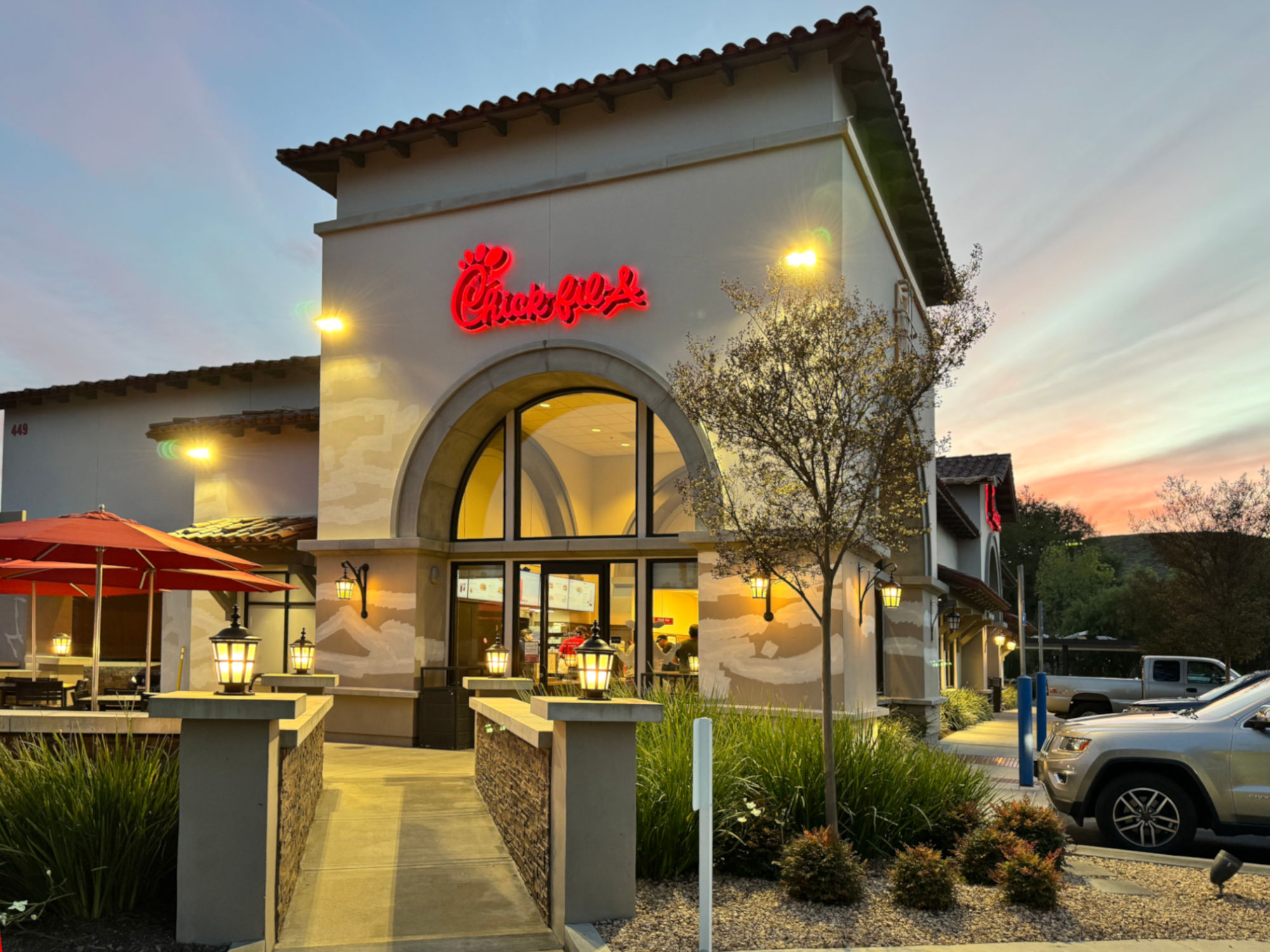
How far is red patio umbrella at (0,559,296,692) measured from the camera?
1136 cm

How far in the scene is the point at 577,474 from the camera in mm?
16172

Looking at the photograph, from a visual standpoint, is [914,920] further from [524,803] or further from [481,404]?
[481,404]

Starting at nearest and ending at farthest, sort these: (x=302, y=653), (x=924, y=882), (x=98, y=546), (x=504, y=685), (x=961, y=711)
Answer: (x=924, y=882)
(x=98, y=546)
(x=504, y=685)
(x=302, y=653)
(x=961, y=711)

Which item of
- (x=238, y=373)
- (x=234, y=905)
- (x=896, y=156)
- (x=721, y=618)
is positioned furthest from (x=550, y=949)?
(x=238, y=373)

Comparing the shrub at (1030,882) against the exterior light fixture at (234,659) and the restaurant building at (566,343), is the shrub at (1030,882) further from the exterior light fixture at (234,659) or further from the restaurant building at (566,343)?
the restaurant building at (566,343)

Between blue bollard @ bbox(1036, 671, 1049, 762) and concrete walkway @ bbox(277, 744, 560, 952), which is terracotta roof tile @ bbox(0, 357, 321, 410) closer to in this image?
concrete walkway @ bbox(277, 744, 560, 952)

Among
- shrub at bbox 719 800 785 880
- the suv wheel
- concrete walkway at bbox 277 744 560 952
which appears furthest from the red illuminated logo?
shrub at bbox 719 800 785 880

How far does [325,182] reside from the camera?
57.6ft

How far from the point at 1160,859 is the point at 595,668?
5.14 meters

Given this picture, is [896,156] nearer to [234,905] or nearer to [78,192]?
[234,905]

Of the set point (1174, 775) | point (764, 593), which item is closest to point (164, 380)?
point (764, 593)

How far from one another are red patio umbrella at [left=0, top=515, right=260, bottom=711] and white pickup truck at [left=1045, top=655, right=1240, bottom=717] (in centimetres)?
1831

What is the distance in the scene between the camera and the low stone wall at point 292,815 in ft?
21.2

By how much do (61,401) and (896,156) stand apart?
1890 centimetres
